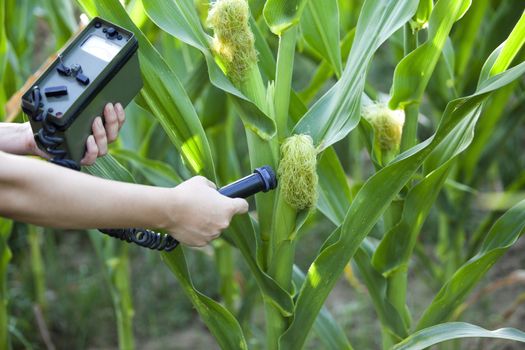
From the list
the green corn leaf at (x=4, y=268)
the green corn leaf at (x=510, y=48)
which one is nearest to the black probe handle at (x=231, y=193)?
the green corn leaf at (x=510, y=48)

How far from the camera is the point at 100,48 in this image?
0.96m

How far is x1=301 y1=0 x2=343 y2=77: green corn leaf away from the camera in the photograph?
1222 mm

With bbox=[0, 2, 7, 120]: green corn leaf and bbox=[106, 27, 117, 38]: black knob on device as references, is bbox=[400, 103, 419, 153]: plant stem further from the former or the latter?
bbox=[0, 2, 7, 120]: green corn leaf

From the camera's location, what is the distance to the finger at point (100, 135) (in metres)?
0.95

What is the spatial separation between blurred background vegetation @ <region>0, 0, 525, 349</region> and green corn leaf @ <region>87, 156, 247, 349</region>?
0.84ft

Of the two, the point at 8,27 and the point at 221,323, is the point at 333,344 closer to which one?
the point at 221,323

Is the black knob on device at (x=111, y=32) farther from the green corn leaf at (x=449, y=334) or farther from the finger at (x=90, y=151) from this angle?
the green corn leaf at (x=449, y=334)

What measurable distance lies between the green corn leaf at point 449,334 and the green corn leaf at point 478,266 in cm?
11

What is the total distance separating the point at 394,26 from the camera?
1064mm

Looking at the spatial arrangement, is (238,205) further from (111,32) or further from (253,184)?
(111,32)

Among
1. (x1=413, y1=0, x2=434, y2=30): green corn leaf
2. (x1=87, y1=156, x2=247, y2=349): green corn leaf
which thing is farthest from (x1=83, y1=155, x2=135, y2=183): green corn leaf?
(x1=413, y1=0, x2=434, y2=30): green corn leaf

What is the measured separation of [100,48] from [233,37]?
164 mm

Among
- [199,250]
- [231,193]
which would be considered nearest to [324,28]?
[231,193]

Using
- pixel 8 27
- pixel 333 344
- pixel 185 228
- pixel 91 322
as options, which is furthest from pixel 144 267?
pixel 185 228
